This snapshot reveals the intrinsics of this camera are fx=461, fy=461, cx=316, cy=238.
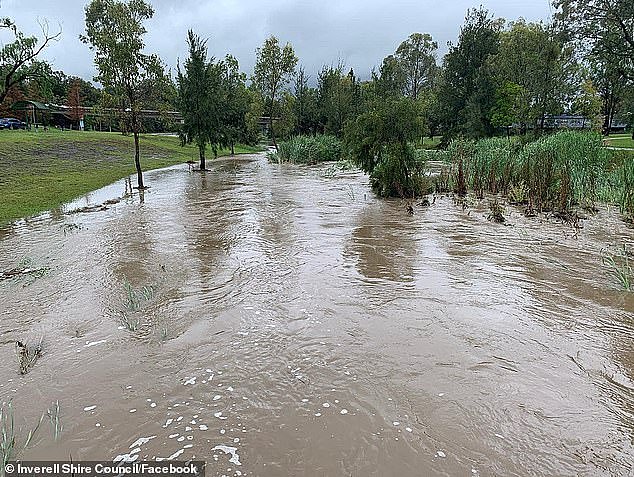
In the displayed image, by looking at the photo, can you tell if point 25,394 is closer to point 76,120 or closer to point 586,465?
point 586,465

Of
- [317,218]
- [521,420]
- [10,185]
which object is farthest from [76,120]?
[521,420]

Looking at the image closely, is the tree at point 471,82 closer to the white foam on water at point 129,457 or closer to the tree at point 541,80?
the tree at point 541,80

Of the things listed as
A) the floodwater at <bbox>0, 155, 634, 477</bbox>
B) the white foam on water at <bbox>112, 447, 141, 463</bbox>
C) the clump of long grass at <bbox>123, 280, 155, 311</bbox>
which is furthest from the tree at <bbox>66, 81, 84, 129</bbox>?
the white foam on water at <bbox>112, 447, 141, 463</bbox>

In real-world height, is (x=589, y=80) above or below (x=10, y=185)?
above

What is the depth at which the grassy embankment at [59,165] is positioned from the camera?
14.3m

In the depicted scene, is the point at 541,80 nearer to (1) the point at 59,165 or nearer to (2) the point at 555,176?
(2) the point at 555,176

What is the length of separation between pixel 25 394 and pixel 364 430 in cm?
280

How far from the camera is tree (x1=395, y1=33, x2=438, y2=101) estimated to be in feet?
225

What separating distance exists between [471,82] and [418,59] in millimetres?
35646

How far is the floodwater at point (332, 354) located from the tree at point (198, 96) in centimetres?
1807

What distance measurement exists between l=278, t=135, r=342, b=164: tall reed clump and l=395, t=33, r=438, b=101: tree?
41.0m

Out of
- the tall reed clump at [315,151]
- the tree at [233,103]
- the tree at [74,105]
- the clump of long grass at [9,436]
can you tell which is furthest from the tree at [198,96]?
the tree at [74,105]

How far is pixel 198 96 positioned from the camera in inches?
1005

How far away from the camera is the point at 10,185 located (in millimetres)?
16453
